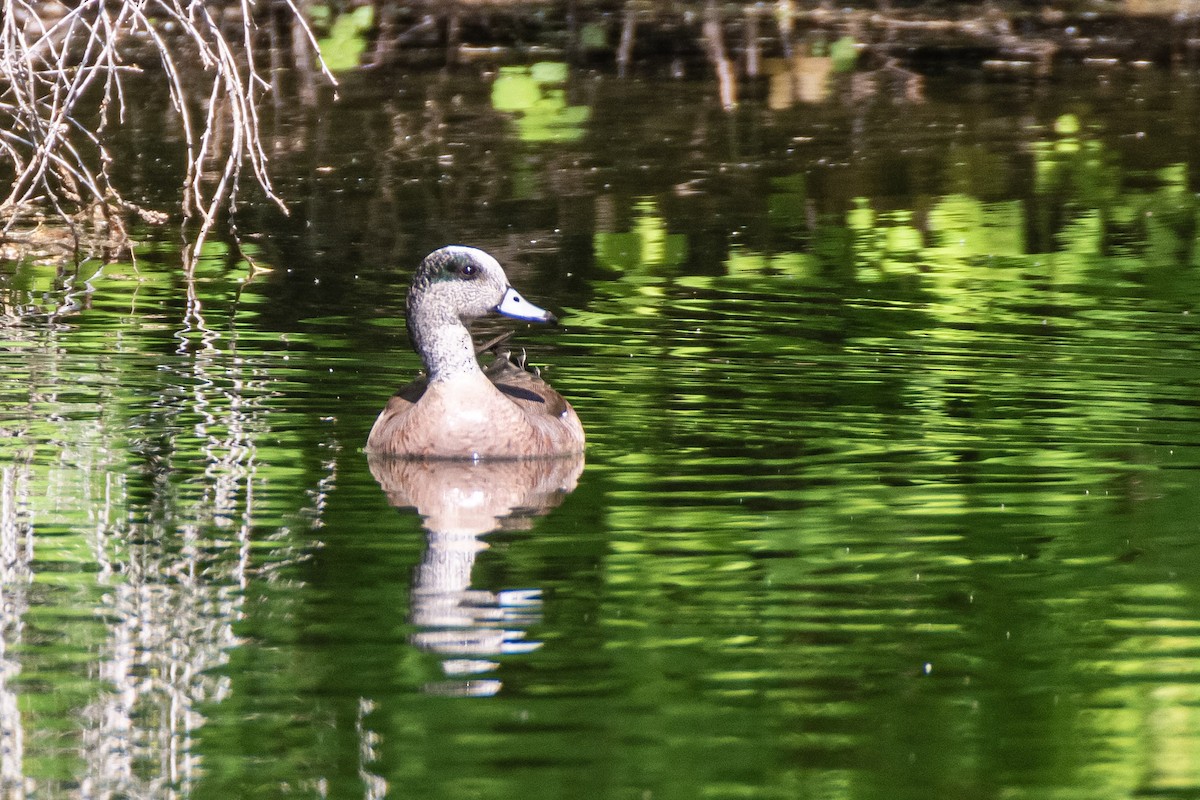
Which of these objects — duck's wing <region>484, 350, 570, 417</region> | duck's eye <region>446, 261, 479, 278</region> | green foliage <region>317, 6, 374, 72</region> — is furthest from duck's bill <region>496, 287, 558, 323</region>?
green foliage <region>317, 6, 374, 72</region>

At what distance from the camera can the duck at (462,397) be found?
9.62 meters

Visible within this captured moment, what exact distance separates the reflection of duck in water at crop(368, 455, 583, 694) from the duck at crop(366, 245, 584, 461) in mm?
70

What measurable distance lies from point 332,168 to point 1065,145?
23.3ft

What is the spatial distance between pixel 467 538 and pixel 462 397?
1550 mm

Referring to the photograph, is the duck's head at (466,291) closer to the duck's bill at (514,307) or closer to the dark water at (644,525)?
the duck's bill at (514,307)

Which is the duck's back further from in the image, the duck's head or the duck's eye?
the duck's eye

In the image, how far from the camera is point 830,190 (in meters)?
19.0

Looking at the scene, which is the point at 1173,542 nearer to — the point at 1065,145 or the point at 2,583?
the point at 2,583

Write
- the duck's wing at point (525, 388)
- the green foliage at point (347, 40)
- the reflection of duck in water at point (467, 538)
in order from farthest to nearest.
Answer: the green foliage at point (347, 40), the duck's wing at point (525, 388), the reflection of duck in water at point (467, 538)

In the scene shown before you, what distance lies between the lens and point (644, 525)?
27.3 feet

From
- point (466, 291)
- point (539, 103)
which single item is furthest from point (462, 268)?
point (539, 103)

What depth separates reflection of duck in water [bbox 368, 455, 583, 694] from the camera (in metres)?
6.77

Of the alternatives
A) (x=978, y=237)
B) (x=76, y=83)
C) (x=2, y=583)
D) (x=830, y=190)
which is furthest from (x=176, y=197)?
(x=2, y=583)

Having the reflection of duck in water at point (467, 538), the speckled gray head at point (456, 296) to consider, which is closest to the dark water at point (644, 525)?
the reflection of duck in water at point (467, 538)
